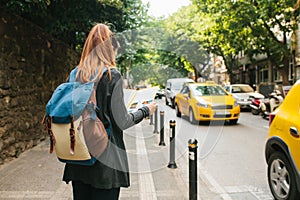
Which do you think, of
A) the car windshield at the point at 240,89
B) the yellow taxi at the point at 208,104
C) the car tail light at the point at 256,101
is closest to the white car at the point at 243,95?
the car windshield at the point at 240,89

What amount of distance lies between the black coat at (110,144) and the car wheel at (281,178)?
2.32m

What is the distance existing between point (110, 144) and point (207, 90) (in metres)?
10.5

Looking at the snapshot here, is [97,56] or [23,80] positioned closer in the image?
[97,56]

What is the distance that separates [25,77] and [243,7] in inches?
430

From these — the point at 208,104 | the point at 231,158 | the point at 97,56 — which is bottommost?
the point at 231,158

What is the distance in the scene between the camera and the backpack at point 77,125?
182 centimetres

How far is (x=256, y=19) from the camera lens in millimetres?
14383

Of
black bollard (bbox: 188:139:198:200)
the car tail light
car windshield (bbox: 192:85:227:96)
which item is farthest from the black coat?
the car tail light

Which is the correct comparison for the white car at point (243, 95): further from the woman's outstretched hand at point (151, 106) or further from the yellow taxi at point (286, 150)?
the woman's outstretched hand at point (151, 106)

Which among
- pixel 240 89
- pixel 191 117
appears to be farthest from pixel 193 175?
pixel 240 89

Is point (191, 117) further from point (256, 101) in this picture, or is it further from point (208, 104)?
point (256, 101)

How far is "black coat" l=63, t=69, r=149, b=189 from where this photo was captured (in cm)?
195

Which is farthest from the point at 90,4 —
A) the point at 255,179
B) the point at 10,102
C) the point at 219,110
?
the point at 219,110

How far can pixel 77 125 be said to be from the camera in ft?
5.97
